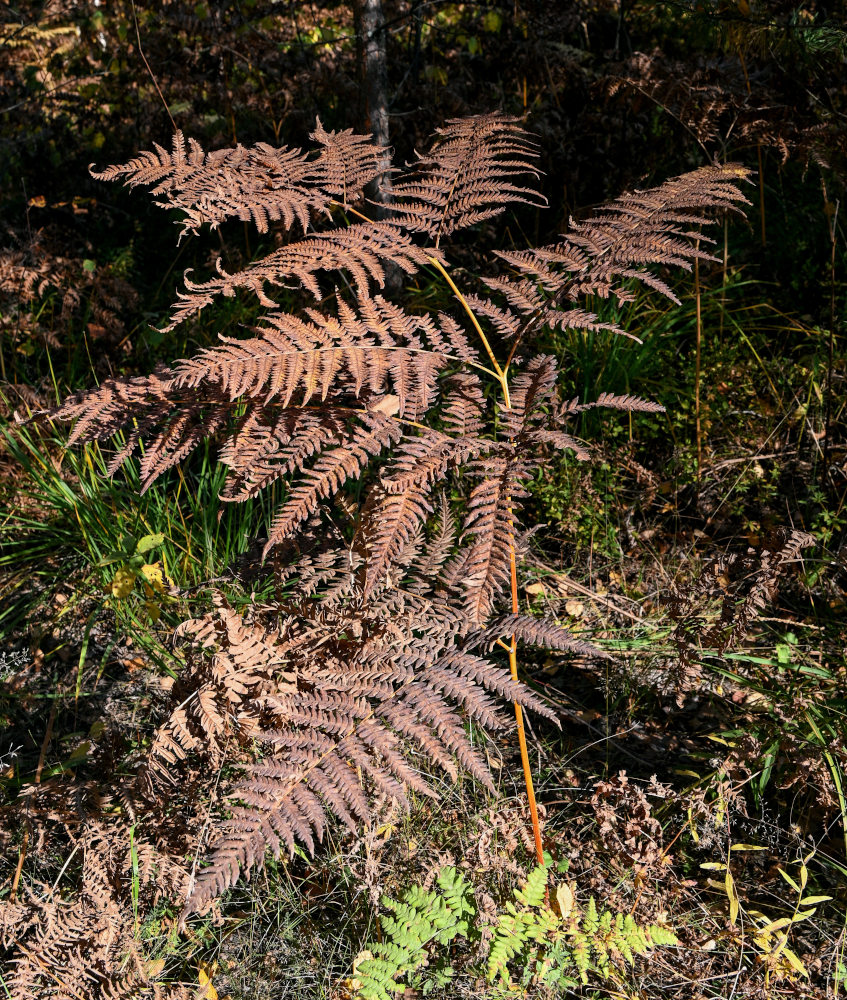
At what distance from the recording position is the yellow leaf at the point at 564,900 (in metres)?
2.04

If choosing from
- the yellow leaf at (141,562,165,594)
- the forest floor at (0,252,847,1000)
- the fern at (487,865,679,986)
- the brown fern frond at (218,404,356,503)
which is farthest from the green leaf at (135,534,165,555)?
the fern at (487,865,679,986)

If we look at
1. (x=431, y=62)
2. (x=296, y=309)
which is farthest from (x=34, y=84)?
(x=296, y=309)

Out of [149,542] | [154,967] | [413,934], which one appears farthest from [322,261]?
[154,967]

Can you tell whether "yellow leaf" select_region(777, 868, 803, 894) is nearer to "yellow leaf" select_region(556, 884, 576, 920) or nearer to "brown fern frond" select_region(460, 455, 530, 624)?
"yellow leaf" select_region(556, 884, 576, 920)

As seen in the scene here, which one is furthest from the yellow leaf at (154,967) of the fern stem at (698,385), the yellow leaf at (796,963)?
the fern stem at (698,385)

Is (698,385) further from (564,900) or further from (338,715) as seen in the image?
(338,715)

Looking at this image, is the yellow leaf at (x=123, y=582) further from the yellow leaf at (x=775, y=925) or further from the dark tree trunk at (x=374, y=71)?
the yellow leaf at (x=775, y=925)

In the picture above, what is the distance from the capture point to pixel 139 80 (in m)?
4.54

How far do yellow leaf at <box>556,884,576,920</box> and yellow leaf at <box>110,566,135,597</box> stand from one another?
1613 millimetres

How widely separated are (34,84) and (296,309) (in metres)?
2.94

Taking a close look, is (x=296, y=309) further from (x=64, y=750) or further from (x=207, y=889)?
(x=207, y=889)

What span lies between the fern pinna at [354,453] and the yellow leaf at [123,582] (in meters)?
0.51

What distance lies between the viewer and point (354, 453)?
1.86 m

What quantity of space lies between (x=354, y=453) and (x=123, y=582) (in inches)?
49.9
